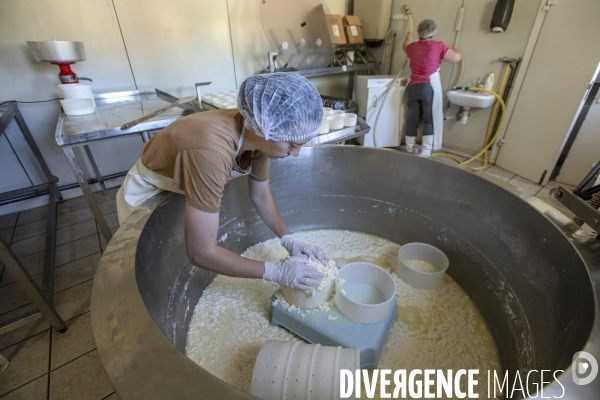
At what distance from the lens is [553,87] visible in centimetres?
230

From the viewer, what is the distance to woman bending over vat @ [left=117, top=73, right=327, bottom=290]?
Answer: 753 millimetres

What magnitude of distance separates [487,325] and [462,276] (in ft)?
0.76

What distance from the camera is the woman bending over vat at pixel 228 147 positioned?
75 centimetres

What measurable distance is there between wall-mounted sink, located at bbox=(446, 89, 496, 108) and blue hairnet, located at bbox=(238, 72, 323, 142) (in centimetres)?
254

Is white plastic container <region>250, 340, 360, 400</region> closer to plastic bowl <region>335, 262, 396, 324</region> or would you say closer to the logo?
plastic bowl <region>335, 262, 396, 324</region>

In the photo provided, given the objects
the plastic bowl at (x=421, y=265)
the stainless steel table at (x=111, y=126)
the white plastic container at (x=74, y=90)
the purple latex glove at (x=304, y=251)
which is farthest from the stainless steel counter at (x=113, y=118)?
the plastic bowl at (x=421, y=265)

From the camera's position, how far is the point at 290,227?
168cm

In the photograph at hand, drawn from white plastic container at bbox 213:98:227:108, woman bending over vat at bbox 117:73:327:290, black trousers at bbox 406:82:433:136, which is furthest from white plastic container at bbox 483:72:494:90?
woman bending over vat at bbox 117:73:327:290

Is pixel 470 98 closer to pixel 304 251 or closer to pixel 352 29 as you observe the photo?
pixel 352 29

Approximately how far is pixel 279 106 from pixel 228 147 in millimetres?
183

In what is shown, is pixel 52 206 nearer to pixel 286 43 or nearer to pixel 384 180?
pixel 384 180

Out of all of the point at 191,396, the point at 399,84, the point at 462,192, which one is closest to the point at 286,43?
the point at 399,84

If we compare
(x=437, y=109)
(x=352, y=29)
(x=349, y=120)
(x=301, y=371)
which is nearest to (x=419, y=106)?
(x=437, y=109)

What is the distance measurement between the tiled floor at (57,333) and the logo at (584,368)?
1311 mm
